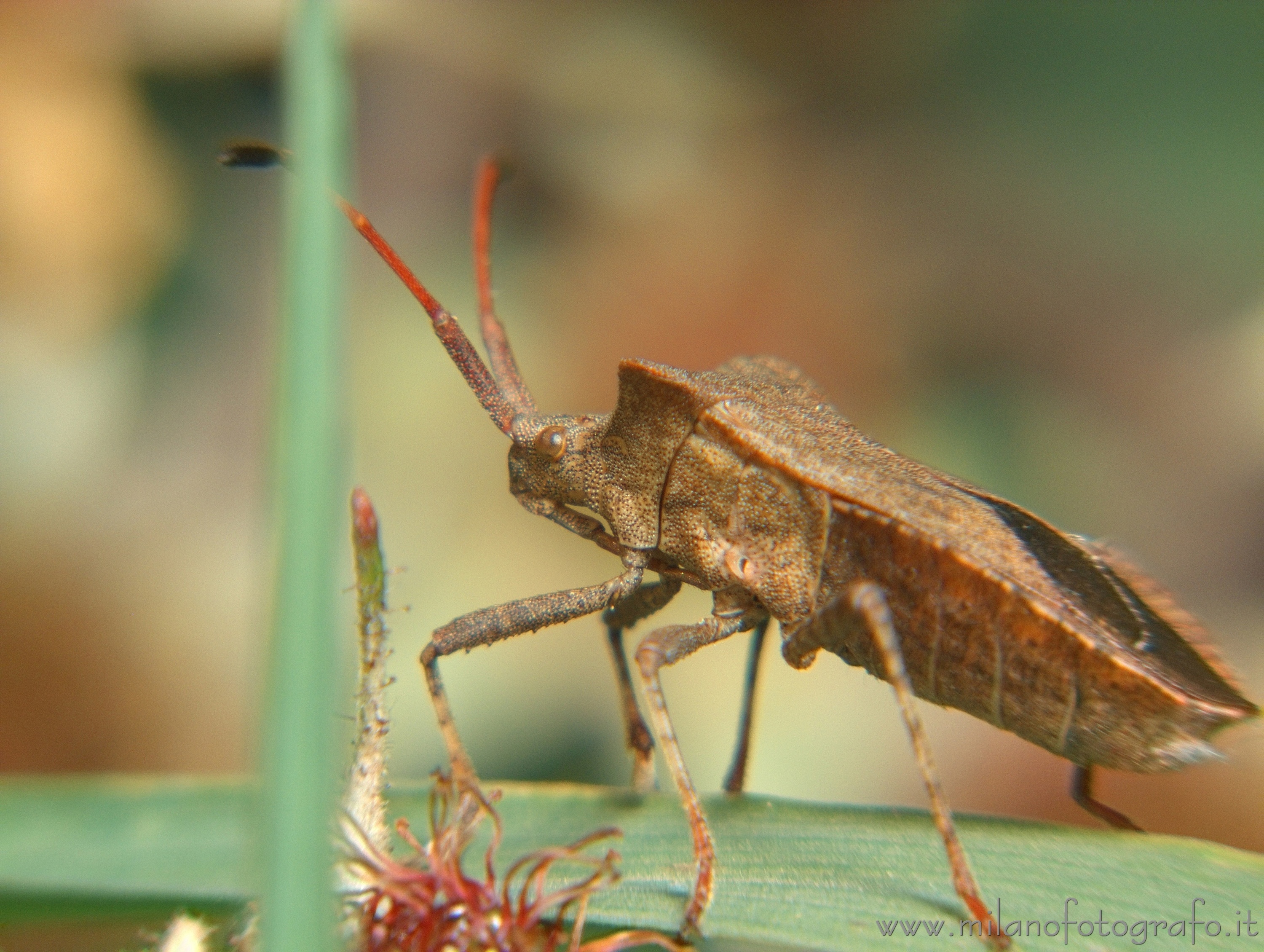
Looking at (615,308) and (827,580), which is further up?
(615,308)

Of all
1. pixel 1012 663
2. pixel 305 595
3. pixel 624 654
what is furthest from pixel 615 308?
pixel 305 595

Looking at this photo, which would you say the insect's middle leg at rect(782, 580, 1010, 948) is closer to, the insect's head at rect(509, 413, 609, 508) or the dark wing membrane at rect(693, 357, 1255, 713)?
the dark wing membrane at rect(693, 357, 1255, 713)

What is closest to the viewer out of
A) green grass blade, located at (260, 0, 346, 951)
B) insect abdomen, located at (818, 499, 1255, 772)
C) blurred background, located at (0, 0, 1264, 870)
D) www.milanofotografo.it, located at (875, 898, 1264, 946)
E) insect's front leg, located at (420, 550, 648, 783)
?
green grass blade, located at (260, 0, 346, 951)

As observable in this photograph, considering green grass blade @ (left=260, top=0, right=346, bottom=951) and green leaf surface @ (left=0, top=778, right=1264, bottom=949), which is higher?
green grass blade @ (left=260, top=0, right=346, bottom=951)

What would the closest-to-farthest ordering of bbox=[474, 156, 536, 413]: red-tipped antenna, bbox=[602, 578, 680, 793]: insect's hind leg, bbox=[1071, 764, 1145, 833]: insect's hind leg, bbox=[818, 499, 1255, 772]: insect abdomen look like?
bbox=[818, 499, 1255, 772]: insect abdomen
bbox=[1071, 764, 1145, 833]: insect's hind leg
bbox=[602, 578, 680, 793]: insect's hind leg
bbox=[474, 156, 536, 413]: red-tipped antenna

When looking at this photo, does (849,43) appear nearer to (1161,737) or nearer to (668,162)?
(668,162)

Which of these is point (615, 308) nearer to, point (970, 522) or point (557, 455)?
point (557, 455)

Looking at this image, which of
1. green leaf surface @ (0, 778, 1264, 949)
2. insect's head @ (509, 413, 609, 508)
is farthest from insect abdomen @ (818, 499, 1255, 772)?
insect's head @ (509, 413, 609, 508)
